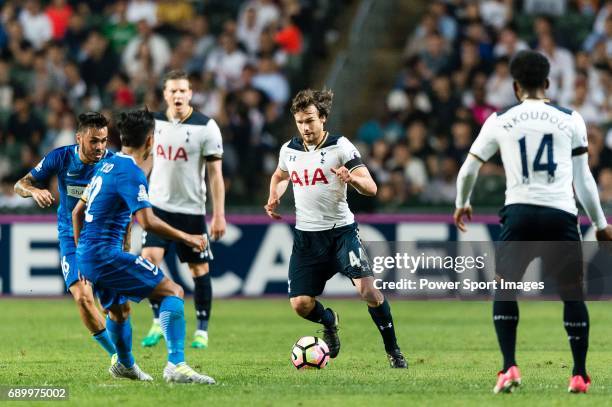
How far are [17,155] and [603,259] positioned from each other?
38.1 feet

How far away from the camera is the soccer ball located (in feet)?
34.0

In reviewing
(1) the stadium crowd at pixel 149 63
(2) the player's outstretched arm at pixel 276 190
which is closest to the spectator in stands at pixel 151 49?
(1) the stadium crowd at pixel 149 63

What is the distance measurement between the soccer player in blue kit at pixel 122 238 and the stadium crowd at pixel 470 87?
30.2 ft

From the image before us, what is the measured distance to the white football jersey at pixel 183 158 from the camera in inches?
489

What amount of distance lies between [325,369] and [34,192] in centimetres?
271

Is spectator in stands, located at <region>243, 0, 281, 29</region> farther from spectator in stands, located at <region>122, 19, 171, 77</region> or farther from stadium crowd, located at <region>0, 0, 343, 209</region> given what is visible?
spectator in stands, located at <region>122, 19, 171, 77</region>

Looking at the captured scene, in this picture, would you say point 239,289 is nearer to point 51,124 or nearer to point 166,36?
point 51,124

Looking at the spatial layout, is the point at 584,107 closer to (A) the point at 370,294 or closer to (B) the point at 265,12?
(B) the point at 265,12

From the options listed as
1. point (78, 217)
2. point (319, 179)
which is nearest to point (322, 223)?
point (319, 179)

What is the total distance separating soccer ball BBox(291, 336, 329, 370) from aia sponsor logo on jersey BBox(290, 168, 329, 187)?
1.29 metres

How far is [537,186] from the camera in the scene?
8.48 m

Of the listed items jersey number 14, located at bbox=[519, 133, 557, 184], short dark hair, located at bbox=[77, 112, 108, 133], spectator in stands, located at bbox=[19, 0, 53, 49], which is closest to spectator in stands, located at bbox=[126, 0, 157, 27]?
spectator in stands, located at bbox=[19, 0, 53, 49]

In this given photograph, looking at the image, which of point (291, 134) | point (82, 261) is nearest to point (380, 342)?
point (82, 261)

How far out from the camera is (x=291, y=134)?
2088 centimetres
